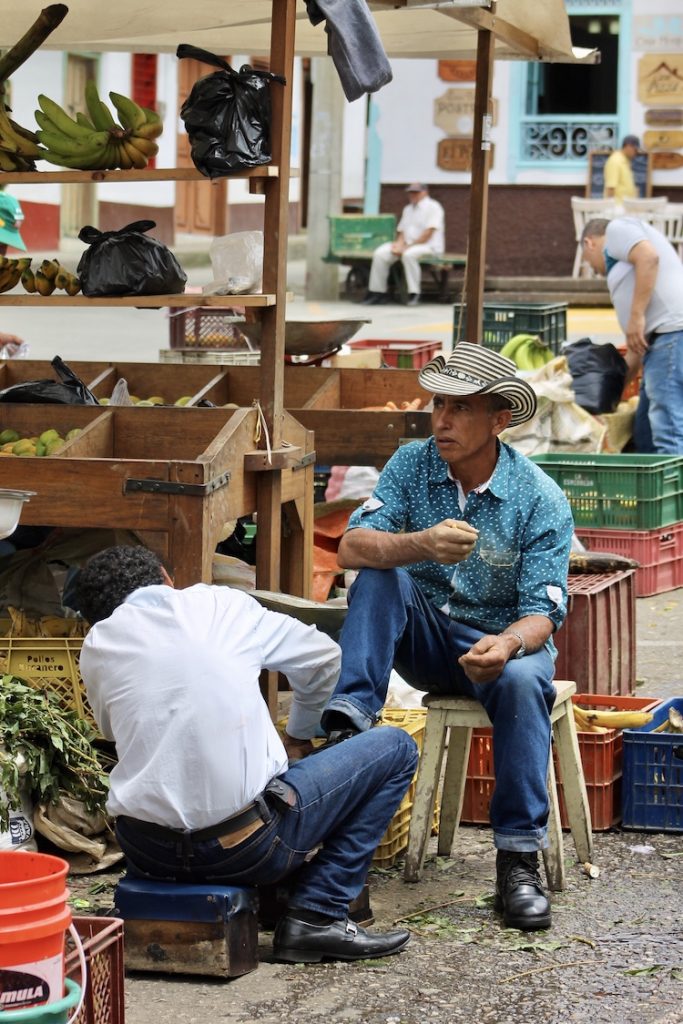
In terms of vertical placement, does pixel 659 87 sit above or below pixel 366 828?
above

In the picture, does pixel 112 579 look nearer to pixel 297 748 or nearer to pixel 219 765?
pixel 219 765

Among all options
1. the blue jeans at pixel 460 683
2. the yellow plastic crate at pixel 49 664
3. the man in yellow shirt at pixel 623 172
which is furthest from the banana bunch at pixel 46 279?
the man in yellow shirt at pixel 623 172

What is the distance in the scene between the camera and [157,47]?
→ 8.43m

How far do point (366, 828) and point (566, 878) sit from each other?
3.00 feet

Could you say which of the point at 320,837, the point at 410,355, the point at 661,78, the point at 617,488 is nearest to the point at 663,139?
the point at 661,78

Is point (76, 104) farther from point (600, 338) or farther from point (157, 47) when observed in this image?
point (157, 47)

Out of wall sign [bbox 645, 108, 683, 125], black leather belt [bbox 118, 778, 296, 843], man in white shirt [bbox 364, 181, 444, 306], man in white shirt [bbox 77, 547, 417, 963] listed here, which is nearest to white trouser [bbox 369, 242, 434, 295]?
man in white shirt [bbox 364, 181, 444, 306]

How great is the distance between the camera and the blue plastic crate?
17.1 feet

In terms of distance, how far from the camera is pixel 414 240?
22.5 meters

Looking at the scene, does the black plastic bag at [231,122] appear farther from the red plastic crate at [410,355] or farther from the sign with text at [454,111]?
the sign with text at [454,111]

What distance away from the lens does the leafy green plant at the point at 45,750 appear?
475cm

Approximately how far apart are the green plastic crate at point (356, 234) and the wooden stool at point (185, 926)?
1915 cm

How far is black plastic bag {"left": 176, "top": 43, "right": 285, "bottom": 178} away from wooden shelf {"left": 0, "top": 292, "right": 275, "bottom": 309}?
414 millimetres

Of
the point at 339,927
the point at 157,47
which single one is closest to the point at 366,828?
the point at 339,927
